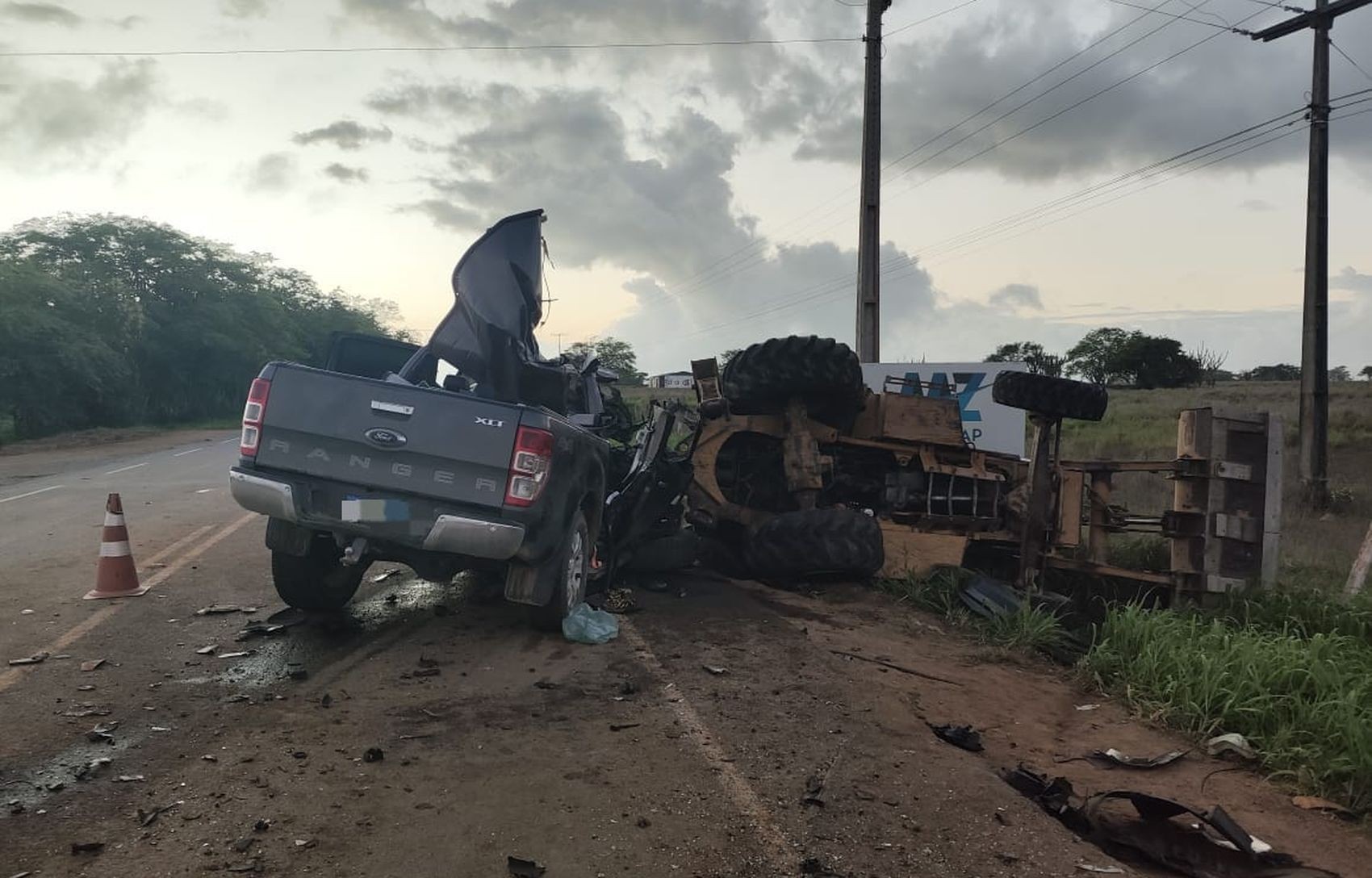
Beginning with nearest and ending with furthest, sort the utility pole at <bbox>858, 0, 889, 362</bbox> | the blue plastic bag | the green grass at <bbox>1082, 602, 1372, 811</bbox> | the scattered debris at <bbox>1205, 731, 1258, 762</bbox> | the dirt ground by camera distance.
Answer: the dirt ground → the green grass at <bbox>1082, 602, 1372, 811</bbox> → the scattered debris at <bbox>1205, 731, 1258, 762</bbox> → the blue plastic bag → the utility pole at <bbox>858, 0, 889, 362</bbox>

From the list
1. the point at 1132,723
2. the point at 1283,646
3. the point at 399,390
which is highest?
the point at 399,390

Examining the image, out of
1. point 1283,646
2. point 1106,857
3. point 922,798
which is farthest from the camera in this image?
point 1283,646

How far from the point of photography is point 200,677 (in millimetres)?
5086

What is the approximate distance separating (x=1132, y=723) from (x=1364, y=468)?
1787 cm

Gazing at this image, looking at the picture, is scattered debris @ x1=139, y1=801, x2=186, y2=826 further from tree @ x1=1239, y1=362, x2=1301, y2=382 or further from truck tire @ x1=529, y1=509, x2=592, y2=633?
tree @ x1=1239, y1=362, x2=1301, y2=382

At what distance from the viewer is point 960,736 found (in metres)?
4.54

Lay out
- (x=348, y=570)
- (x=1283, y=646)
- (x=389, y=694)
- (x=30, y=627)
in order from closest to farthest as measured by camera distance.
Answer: (x=389, y=694)
(x=1283, y=646)
(x=30, y=627)
(x=348, y=570)

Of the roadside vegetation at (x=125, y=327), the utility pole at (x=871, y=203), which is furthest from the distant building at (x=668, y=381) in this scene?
the utility pole at (x=871, y=203)

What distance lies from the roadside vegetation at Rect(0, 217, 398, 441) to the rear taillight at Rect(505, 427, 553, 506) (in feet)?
94.5

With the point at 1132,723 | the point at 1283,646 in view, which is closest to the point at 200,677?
the point at 1132,723

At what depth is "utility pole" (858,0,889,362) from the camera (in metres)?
14.5

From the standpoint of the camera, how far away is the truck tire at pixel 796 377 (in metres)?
8.52

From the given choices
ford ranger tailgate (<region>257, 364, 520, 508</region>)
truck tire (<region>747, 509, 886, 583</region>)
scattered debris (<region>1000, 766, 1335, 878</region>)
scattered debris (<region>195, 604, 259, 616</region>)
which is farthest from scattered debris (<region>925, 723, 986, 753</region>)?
scattered debris (<region>195, 604, 259, 616</region>)

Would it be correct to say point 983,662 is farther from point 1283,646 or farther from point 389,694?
point 389,694
